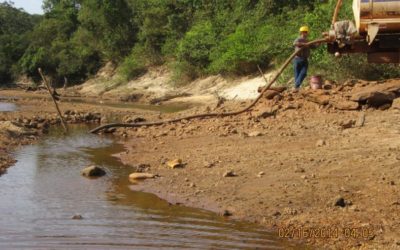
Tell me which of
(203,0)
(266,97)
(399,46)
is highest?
(203,0)

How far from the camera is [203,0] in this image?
38031mm

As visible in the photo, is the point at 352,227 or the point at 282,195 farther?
the point at 282,195

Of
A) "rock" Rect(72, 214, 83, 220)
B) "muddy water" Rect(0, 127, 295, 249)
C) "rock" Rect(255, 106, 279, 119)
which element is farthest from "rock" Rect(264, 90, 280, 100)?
"rock" Rect(72, 214, 83, 220)

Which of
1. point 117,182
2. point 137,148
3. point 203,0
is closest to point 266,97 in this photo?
point 137,148

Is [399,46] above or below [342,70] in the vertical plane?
above

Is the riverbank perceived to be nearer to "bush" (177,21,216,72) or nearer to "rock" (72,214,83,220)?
"rock" (72,214,83,220)

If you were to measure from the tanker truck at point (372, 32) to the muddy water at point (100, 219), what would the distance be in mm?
2488

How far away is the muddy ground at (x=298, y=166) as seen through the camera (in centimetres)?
667

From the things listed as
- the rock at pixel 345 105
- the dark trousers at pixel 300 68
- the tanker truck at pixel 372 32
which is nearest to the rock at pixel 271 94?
the dark trousers at pixel 300 68

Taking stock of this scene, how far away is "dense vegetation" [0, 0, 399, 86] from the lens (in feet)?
79.4

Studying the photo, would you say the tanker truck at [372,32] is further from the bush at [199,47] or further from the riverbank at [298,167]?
the bush at [199,47]

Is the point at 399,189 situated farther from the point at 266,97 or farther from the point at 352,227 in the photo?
the point at 266,97

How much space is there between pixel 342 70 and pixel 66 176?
1003 centimetres

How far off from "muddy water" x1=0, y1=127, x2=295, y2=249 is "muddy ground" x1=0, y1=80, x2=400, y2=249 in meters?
0.37
